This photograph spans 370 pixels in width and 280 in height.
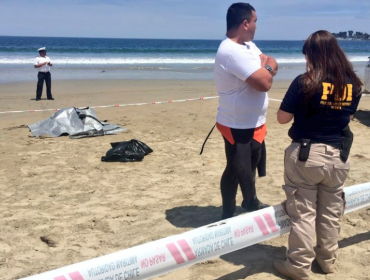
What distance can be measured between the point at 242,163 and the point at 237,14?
4.00 feet

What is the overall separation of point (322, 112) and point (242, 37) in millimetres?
981

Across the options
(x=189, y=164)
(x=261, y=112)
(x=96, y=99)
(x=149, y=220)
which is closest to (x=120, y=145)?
(x=189, y=164)

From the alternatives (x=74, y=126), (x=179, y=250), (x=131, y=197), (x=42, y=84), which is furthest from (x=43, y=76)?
(x=179, y=250)

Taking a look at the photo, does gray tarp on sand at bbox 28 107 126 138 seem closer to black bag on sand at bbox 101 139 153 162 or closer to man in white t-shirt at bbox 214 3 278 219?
black bag on sand at bbox 101 139 153 162

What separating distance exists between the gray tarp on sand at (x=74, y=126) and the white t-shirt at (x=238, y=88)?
4773 millimetres

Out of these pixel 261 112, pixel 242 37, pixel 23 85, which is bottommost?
pixel 23 85

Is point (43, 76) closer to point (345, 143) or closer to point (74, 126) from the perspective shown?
point (74, 126)

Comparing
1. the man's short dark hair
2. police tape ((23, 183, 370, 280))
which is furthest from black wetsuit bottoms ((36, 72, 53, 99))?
police tape ((23, 183, 370, 280))

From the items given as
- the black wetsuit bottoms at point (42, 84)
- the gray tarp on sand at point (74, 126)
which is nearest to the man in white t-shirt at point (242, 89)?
the gray tarp on sand at point (74, 126)

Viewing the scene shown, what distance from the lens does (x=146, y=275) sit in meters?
2.88

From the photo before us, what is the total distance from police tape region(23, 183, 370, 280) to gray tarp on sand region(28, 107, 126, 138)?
5417mm

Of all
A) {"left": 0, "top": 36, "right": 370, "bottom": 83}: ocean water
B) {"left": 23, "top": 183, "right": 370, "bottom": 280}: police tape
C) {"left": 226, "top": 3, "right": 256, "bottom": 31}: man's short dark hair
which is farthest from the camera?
{"left": 0, "top": 36, "right": 370, "bottom": 83}: ocean water

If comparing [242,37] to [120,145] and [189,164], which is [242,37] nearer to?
[189,164]

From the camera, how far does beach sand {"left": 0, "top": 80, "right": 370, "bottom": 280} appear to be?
375 centimetres
